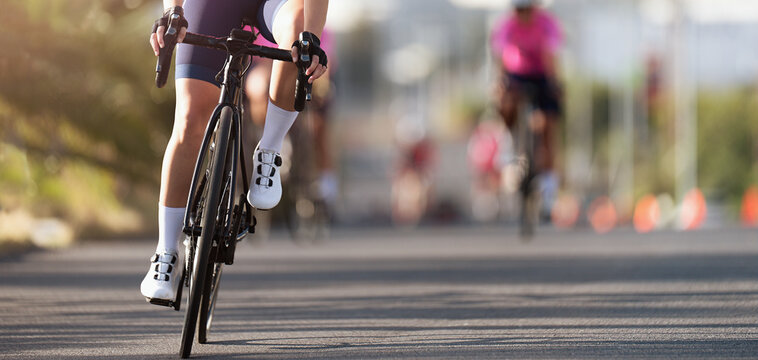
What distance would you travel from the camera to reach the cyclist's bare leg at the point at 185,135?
5148mm

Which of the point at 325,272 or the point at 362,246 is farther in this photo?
the point at 362,246

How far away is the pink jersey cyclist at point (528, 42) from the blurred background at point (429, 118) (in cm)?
39

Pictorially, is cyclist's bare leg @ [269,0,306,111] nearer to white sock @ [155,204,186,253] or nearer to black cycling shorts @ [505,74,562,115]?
white sock @ [155,204,186,253]

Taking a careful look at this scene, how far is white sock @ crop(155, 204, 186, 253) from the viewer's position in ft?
16.9

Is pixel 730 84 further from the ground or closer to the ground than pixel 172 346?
further from the ground

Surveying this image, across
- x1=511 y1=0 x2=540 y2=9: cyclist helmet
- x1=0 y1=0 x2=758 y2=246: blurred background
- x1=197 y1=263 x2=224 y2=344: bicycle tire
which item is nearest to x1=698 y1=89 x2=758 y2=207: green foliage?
x1=0 y1=0 x2=758 y2=246: blurred background

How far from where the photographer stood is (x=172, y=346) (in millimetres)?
5152

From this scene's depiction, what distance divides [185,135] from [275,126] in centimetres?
37

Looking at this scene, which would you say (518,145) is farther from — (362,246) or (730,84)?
(730,84)

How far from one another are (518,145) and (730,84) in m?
61.0

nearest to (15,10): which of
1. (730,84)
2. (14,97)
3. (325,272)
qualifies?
(14,97)

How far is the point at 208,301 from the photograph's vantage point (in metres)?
4.97

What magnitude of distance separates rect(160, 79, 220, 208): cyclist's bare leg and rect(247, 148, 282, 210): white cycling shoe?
0.24 metres

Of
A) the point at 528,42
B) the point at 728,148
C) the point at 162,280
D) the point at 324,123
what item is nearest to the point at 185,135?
the point at 162,280
